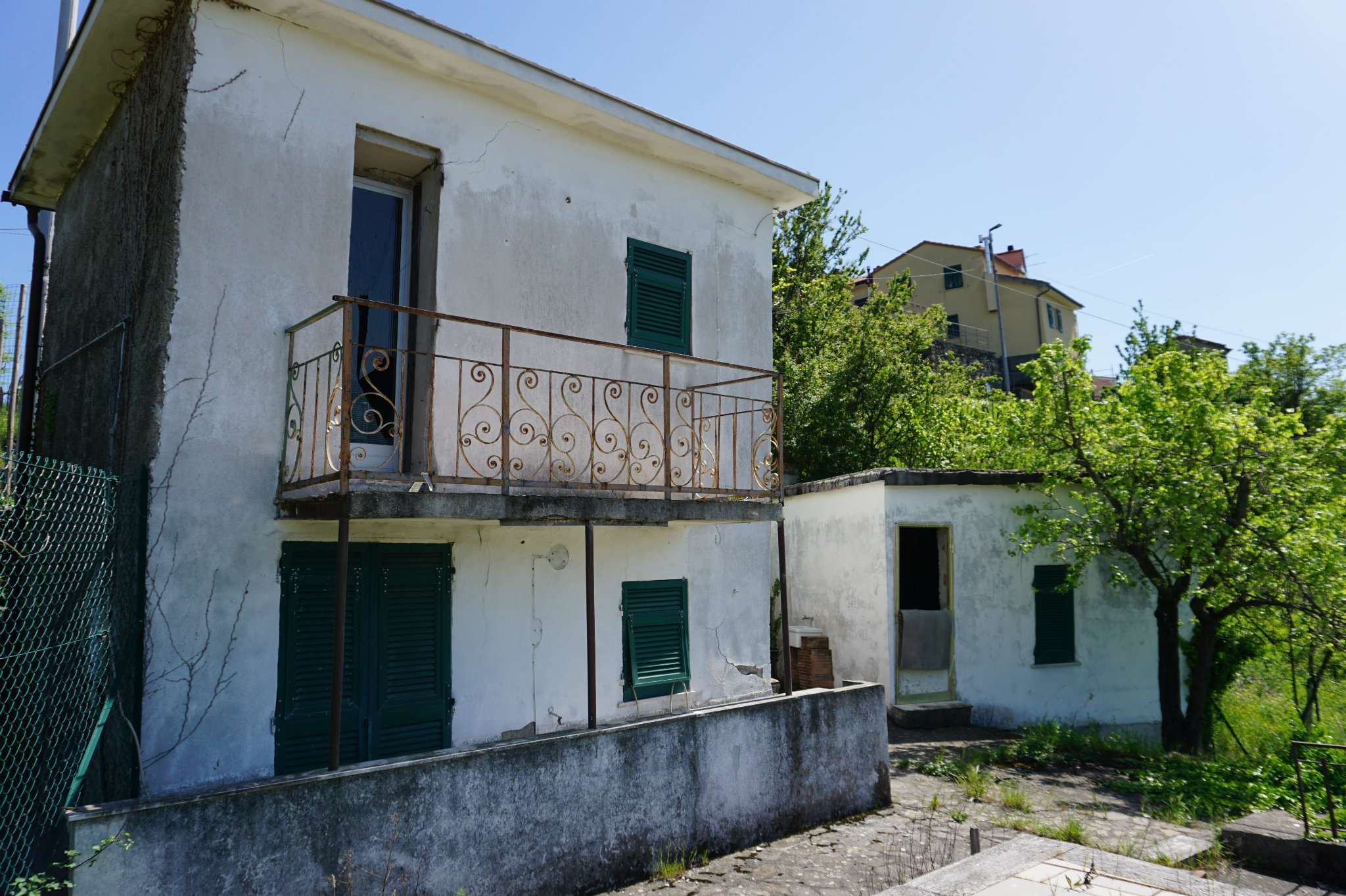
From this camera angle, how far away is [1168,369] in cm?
1109

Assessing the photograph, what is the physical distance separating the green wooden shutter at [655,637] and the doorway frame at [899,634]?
4.26 m

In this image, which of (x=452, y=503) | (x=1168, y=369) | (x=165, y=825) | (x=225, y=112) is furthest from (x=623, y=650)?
(x=1168, y=369)

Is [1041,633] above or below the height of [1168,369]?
below

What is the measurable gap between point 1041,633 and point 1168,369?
3.92 m

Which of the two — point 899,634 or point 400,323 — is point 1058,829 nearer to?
point 899,634

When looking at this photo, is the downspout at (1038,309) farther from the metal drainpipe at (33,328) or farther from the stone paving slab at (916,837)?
the metal drainpipe at (33,328)

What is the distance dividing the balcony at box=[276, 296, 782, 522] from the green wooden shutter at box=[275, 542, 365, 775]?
0.51 m

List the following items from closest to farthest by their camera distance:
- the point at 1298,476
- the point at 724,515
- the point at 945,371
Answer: the point at 724,515, the point at 1298,476, the point at 945,371

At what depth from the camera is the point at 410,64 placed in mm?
7121

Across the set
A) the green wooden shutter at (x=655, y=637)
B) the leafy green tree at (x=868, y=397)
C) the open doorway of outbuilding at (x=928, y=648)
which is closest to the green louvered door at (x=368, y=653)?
the green wooden shutter at (x=655, y=637)

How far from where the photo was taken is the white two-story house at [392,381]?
593cm

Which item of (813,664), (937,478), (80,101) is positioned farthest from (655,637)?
(80,101)

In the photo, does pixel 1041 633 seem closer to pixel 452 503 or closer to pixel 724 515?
pixel 724 515

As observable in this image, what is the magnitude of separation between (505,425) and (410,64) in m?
3.18
